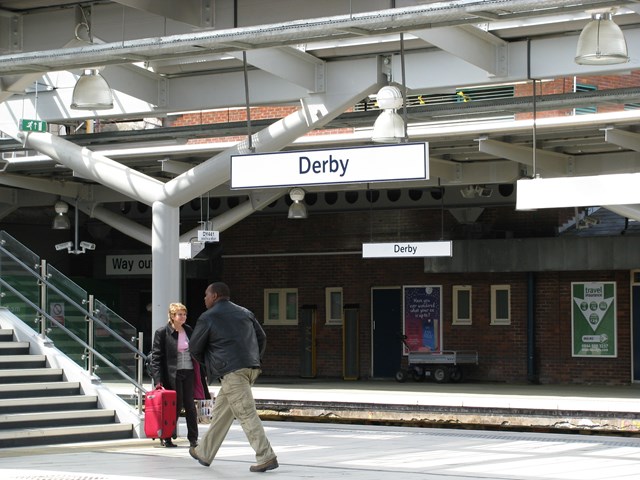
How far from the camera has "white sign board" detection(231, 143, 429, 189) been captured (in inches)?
392

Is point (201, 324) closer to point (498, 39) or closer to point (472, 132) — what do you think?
point (498, 39)

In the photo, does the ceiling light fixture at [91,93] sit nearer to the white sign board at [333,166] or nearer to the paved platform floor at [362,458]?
the white sign board at [333,166]

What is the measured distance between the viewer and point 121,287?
30719mm

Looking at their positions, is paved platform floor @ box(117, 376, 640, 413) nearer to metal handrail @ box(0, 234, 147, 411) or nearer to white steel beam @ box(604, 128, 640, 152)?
white steel beam @ box(604, 128, 640, 152)

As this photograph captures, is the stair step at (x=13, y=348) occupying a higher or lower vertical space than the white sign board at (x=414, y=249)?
lower

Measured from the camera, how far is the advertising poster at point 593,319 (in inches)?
956

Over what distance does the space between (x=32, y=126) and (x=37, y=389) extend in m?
6.02

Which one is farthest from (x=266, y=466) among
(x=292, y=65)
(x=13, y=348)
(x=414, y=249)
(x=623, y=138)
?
(x=414, y=249)

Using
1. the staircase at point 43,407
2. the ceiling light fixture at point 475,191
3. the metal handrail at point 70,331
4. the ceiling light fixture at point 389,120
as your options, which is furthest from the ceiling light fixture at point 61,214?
the ceiling light fixture at point 389,120

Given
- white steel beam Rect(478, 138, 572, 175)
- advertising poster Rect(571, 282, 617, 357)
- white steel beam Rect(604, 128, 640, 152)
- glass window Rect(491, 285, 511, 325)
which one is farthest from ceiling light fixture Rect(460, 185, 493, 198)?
white steel beam Rect(604, 128, 640, 152)

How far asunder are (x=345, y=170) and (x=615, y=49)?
90.2 inches

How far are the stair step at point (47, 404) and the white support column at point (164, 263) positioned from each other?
4738 mm

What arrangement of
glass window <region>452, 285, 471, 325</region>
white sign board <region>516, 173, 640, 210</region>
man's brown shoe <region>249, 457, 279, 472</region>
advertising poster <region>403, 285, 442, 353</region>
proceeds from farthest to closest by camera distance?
advertising poster <region>403, 285, 442, 353</region>
glass window <region>452, 285, 471, 325</region>
white sign board <region>516, 173, 640, 210</region>
man's brown shoe <region>249, 457, 279, 472</region>

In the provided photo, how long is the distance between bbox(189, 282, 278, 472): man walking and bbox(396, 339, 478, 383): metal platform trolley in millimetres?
15508
